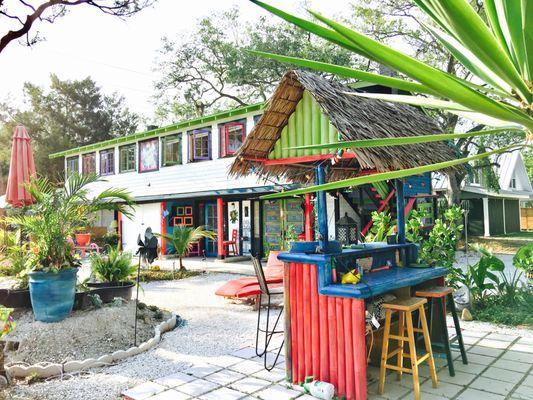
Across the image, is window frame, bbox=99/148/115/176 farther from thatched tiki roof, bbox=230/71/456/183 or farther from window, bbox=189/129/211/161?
thatched tiki roof, bbox=230/71/456/183

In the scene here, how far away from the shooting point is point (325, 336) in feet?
12.0

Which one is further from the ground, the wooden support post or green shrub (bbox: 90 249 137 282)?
the wooden support post

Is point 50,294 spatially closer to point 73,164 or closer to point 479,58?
point 479,58

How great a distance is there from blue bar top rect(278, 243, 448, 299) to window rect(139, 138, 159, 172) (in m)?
14.2

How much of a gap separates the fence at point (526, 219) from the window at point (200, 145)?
25.8m

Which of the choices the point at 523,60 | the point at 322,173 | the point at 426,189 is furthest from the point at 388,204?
the point at 523,60

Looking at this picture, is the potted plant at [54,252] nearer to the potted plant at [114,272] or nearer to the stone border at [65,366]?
the stone border at [65,366]

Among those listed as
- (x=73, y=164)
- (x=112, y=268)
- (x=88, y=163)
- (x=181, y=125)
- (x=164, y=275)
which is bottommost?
(x=164, y=275)

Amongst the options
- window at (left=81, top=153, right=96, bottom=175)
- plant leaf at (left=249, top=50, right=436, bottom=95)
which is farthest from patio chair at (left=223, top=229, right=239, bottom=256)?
plant leaf at (left=249, top=50, right=436, bottom=95)

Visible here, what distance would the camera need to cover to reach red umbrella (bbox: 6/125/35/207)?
9273 mm

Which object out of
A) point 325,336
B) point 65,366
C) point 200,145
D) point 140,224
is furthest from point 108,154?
point 325,336

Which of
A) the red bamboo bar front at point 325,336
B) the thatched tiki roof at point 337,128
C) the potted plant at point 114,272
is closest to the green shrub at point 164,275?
the potted plant at point 114,272

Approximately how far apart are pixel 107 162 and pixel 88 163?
1.76 meters

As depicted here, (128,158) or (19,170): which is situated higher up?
(128,158)
